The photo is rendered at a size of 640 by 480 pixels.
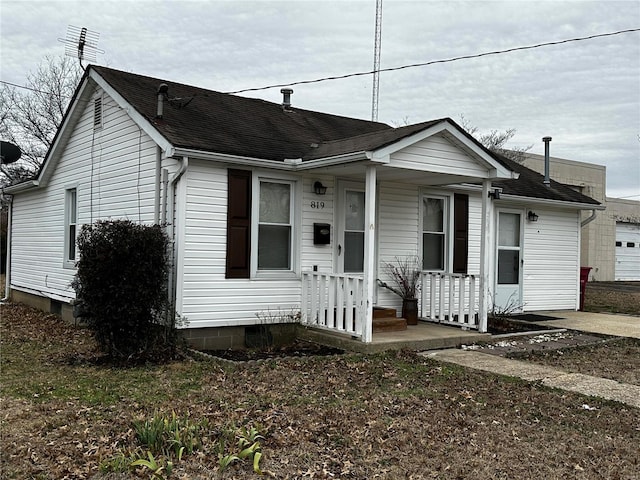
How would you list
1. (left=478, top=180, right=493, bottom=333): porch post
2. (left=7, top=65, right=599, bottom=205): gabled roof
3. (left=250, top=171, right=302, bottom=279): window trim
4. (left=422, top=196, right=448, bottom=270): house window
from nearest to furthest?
(left=7, top=65, right=599, bottom=205): gabled roof
(left=250, top=171, right=302, bottom=279): window trim
(left=478, top=180, right=493, bottom=333): porch post
(left=422, top=196, right=448, bottom=270): house window

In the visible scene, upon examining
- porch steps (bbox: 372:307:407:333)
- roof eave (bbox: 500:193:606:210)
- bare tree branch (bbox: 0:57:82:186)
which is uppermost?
bare tree branch (bbox: 0:57:82:186)

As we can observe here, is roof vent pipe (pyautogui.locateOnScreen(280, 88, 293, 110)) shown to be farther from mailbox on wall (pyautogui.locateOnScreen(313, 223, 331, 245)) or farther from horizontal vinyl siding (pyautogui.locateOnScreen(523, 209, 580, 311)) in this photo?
horizontal vinyl siding (pyautogui.locateOnScreen(523, 209, 580, 311))

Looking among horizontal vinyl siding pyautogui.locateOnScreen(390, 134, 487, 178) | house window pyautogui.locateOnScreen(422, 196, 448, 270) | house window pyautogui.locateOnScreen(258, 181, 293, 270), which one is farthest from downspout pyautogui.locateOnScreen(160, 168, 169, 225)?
house window pyautogui.locateOnScreen(422, 196, 448, 270)

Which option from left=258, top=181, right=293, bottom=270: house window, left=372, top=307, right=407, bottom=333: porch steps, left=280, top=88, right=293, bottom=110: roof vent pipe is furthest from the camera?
left=280, top=88, right=293, bottom=110: roof vent pipe

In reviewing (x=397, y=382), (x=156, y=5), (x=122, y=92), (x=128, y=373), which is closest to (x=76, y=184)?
(x=122, y=92)

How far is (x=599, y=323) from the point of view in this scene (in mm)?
11781

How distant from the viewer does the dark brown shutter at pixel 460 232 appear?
11.5m

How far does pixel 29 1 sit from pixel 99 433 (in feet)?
27.1

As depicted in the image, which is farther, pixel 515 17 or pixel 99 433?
pixel 515 17

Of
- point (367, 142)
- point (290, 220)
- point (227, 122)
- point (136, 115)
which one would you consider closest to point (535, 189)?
point (367, 142)

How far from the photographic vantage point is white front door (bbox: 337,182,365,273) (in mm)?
9836

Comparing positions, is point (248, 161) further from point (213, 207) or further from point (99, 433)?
point (99, 433)

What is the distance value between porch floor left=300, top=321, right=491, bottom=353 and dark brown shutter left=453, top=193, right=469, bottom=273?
6.61ft

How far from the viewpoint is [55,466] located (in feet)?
13.5
